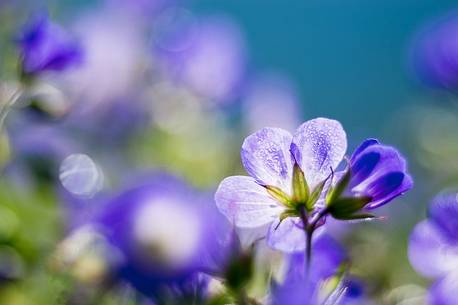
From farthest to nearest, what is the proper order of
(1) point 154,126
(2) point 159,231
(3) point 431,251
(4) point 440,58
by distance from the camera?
1. (1) point 154,126
2. (4) point 440,58
3. (3) point 431,251
4. (2) point 159,231

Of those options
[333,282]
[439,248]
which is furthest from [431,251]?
[333,282]

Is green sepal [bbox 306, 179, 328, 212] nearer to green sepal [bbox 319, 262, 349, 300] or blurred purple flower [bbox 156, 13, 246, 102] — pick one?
green sepal [bbox 319, 262, 349, 300]

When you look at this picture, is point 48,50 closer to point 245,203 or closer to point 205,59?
point 245,203

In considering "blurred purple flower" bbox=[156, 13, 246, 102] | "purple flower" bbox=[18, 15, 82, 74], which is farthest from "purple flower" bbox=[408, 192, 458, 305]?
"blurred purple flower" bbox=[156, 13, 246, 102]

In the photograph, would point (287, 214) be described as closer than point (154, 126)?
Yes

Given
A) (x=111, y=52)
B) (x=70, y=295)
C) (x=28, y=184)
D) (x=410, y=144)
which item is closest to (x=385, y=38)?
(x=410, y=144)

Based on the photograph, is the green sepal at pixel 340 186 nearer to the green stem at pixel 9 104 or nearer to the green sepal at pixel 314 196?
the green sepal at pixel 314 196

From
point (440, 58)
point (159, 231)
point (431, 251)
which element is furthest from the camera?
point (440, 58)
